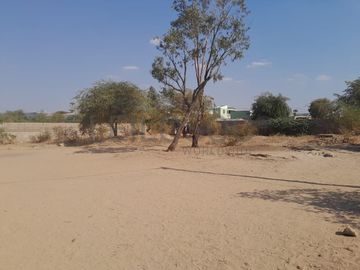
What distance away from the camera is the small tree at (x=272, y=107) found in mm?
48844

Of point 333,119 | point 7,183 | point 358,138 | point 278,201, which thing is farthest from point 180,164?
point 333,119

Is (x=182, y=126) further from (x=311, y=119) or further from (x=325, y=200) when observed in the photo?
(x=311, y=119)

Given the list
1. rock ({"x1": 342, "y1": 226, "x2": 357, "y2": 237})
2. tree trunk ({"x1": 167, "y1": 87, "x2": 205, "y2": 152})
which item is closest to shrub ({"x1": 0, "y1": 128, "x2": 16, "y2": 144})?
tree trunk ({"x1": 167, "y1": 87, "x2": 205, "y2": 152})

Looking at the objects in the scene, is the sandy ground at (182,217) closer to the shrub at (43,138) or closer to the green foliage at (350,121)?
the green foliage at (350,121)

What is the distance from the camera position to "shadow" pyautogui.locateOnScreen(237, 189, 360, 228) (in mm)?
7332

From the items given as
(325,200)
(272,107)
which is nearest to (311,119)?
(272,107)

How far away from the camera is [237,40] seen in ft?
67.3

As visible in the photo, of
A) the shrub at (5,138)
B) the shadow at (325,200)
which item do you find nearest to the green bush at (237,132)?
the shadow at (325,200)

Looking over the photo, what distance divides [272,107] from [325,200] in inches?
1623

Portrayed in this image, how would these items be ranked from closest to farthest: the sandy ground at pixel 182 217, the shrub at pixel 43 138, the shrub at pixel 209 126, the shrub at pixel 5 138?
the sandy ground at pixel 182 217 → the shrub at pixel 5 138 → the shrub at pixel 43 138 → the shrub at pixel 209 126

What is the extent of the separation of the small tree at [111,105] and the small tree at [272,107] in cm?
2385

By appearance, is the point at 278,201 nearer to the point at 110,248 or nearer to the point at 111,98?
the point at 110,248

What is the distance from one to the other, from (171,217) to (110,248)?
1.89 m

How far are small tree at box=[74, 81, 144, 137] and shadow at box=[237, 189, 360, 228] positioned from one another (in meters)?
19.6
